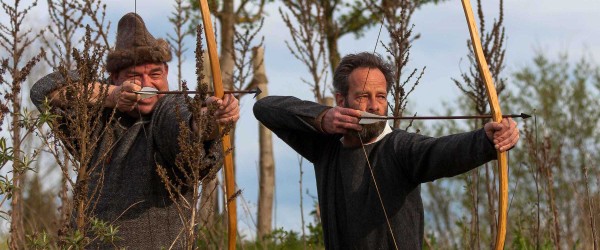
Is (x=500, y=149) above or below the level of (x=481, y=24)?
below

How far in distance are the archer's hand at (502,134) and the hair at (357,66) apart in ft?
1.88

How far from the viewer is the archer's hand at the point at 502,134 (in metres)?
3.44

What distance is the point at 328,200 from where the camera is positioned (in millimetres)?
3934

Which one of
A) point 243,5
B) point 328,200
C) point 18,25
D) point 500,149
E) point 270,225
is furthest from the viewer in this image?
point 243,5

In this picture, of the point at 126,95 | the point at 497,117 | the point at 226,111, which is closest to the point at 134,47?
the point at 126,95

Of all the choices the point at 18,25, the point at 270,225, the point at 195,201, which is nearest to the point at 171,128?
the point at 195,201

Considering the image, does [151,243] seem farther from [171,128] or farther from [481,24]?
[481,24]

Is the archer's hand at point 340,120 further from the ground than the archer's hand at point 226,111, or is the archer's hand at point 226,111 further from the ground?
the archer's hand at point 226,111

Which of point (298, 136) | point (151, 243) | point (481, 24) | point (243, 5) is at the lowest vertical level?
point (151, 243)

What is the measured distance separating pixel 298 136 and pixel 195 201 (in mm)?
676

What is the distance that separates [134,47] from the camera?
4.40 metres

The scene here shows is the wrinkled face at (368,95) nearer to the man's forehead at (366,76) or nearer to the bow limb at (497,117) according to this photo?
the man's forehead at (366,76)

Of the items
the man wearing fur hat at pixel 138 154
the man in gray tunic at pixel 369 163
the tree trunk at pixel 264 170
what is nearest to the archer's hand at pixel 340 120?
the man in gray tunic at pixel 369 163

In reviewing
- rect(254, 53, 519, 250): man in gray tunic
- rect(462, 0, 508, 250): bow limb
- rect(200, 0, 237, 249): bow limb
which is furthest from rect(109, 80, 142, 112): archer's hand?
rect(462, 0, 508, 250): bow limb
